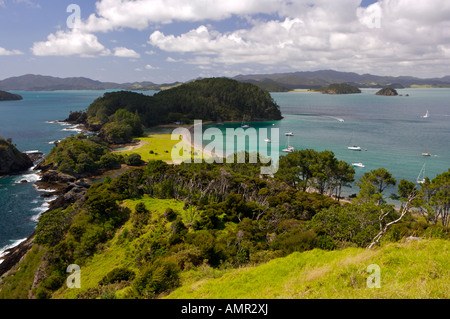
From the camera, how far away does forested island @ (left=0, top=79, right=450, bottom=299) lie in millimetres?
12922

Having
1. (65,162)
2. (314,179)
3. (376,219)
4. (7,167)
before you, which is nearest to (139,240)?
(376,219)

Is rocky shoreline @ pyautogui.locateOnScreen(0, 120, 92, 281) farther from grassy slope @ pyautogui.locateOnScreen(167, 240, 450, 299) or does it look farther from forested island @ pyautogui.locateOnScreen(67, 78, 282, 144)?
forested island @ pyautogui.locateOnScreen(67, 78, 282, 144)

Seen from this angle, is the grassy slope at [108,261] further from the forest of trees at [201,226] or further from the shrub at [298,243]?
the shrub at [298,243]

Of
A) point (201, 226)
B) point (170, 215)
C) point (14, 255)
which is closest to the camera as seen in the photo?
point (201, 226)

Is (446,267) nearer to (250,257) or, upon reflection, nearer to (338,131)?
(250,257)

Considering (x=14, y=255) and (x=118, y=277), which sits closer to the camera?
(x=118, y=277)

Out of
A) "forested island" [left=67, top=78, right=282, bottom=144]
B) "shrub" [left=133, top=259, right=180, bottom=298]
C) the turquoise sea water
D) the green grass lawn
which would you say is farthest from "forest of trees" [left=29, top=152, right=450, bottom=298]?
"forested island" [left=67, top=78, right=282, bottom=144]

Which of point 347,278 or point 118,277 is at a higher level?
point 347,278

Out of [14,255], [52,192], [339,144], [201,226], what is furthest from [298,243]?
[339,144]

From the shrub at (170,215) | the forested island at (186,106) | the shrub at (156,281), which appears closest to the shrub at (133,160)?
the forested island at (186,106)

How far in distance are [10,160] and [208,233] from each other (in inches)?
2322

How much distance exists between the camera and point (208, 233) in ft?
65.1

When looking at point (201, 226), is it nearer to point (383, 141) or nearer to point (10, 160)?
point (10, 160)

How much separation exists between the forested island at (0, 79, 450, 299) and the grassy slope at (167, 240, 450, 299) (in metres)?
0.09
